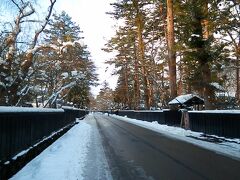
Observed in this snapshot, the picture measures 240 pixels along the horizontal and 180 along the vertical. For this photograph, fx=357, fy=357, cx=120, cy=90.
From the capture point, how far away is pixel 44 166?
9492 mm

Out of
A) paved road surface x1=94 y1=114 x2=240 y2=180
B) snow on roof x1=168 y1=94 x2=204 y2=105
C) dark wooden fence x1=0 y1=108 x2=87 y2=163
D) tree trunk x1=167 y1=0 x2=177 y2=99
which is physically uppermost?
tree trunk x1=167 y1=0 x2=177 y2=99

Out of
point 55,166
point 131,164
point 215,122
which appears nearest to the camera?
point 55,166

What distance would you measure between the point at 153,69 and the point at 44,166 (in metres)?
38.2

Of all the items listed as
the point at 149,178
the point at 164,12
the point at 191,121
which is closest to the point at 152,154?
the point at 149,178

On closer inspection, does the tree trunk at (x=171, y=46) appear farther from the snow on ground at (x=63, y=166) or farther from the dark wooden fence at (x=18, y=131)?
the dark wooden fence at (x=18, y=131)

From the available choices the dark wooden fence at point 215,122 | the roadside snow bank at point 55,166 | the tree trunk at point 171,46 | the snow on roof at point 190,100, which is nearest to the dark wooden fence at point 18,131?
the roadside snow bank at point 55,166

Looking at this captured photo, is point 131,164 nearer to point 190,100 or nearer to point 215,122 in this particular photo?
point 215,122

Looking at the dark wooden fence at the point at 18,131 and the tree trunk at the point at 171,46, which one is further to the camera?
the tree trunk at the point at 171,46

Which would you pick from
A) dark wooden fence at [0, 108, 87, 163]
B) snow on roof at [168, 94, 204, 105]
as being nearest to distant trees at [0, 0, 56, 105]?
dark wooden fence at [0, 108, 87, 163]

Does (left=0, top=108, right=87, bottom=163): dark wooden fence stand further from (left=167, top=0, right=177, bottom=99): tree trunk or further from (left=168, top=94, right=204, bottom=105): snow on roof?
(left=167, top=0, right=177, bottom=99): tree trunk

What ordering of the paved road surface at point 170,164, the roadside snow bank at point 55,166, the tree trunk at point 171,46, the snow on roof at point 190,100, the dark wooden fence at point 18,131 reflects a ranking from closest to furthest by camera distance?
the dark wooden fence at point 18,131 < the roadside snow bank at point 55,166 < the paved road surface at point 170,164 < the snow on roof at point 190,100 < the tree trunk at point 171,46

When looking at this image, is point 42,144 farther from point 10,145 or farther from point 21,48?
point 21,48

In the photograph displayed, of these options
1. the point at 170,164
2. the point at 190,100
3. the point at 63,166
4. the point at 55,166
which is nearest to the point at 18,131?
the point at 55,166

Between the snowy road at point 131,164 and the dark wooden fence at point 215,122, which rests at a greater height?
the dark wooden fence at point 215,122
